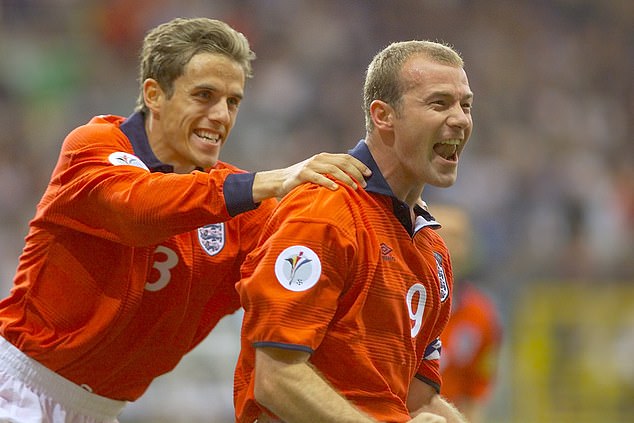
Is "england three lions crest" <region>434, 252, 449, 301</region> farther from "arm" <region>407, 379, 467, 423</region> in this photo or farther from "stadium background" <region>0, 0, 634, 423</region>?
"stadium background" <region>0, 0, 634, 423</region>

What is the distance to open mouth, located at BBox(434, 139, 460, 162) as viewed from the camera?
13.0ft

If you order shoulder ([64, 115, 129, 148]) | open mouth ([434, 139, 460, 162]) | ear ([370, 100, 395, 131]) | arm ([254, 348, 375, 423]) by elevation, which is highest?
ear ([370, 100, 395, 131])

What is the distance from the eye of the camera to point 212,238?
4746 mm

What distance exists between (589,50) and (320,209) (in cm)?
1317

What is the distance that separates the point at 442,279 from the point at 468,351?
3.64 metres

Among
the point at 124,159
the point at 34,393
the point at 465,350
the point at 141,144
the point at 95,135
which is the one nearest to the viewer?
the point at 124,159

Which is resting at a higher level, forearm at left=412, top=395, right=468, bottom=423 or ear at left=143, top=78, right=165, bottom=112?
ear at left=143, top=78, right=165, bottom=112

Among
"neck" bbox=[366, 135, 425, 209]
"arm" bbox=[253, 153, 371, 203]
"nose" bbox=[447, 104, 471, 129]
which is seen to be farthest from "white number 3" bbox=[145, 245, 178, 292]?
"nose" bbox=[447, 104, 471, 129]

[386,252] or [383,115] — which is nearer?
[386,252]

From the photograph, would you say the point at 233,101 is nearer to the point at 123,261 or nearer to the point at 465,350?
the point at 123,261

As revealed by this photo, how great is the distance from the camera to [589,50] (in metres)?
16.1

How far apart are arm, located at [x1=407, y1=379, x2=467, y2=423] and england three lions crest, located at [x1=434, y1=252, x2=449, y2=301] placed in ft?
1.14

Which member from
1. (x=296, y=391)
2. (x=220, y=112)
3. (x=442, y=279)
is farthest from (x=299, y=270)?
(x=220, y=112)

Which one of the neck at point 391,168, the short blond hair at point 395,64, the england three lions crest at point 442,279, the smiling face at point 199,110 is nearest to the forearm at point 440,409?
the england three lions crest at point 442,279
